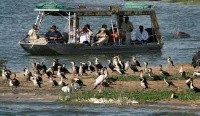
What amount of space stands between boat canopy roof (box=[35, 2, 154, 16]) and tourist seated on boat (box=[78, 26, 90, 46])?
3.42 feet

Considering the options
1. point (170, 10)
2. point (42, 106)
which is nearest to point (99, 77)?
point (42, 106)

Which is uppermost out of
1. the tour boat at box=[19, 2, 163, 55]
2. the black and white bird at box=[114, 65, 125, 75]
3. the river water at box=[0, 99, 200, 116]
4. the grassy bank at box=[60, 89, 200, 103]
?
the tour boat at box=[19, 2, 163, 55]

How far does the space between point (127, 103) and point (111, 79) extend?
301cm

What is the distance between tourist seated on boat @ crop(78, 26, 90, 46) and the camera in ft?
117

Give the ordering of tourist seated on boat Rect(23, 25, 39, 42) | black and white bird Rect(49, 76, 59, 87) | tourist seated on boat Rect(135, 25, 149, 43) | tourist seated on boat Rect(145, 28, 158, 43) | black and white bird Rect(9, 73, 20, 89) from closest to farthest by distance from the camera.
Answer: black and white bird Rect(9, 73, 20, 89), black and white bird Rect(49, 76, 59, 87), tourist seated on boat Rect(23, 25, 39, 42), tourist seated on boat Rect(135, 25, 149, 43), tourist seated on boat Rect(145, 28, 158, 43)

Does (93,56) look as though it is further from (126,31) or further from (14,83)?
(14,83)

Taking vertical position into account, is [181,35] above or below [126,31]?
above

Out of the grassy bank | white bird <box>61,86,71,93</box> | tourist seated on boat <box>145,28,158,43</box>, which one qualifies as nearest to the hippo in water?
tourist seated on boat <box>145,28,158,43</box>

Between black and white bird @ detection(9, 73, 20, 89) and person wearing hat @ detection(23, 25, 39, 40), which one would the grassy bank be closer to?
black and white bird @ detection(9, 73, 20, 89)

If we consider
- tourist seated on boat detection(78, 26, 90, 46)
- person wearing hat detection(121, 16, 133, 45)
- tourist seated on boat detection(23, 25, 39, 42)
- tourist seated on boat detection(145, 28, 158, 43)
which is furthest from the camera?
tourist seated on boat detection(145, 28, 158, 43)

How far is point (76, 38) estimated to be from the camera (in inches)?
1407

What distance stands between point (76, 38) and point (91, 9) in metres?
1.88

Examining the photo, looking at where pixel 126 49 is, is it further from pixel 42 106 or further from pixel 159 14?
pixel 159 14

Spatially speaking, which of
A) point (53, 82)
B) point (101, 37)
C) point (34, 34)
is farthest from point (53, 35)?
point (53, 82)
